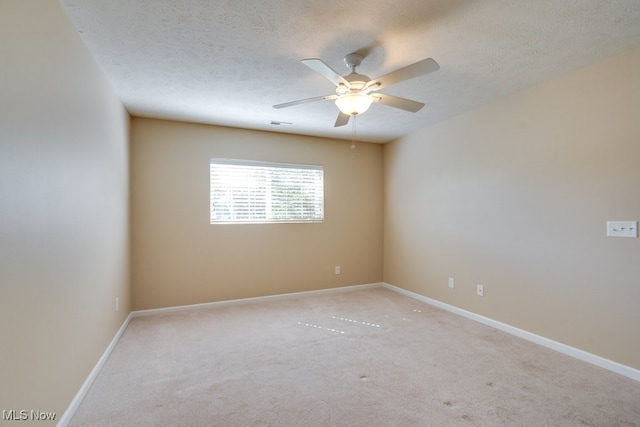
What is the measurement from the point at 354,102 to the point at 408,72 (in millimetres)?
429

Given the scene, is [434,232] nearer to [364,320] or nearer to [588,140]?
[364,320]

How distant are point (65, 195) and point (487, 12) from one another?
2.69 m

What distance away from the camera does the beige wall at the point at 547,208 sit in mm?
2328

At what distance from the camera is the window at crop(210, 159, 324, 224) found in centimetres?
410

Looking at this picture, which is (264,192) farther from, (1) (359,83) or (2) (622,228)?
(2) (622,228)

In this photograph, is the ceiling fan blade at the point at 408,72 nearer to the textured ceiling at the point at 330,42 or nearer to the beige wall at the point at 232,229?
the textured ceiling at the point at 330,42

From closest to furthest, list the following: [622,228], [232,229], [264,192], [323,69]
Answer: [323,69] → [622,228] → [232,229] → [264,192]

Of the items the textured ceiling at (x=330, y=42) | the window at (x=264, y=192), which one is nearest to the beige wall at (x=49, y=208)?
the textured ceiling at (x=330, y=42)

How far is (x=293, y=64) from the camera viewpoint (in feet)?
7.98

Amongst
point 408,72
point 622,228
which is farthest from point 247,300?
point 622,228

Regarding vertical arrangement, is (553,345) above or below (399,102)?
below

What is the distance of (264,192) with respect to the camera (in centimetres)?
435

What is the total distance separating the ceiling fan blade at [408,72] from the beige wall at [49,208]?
1810 millimetres

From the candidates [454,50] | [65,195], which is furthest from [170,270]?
[454,50]
